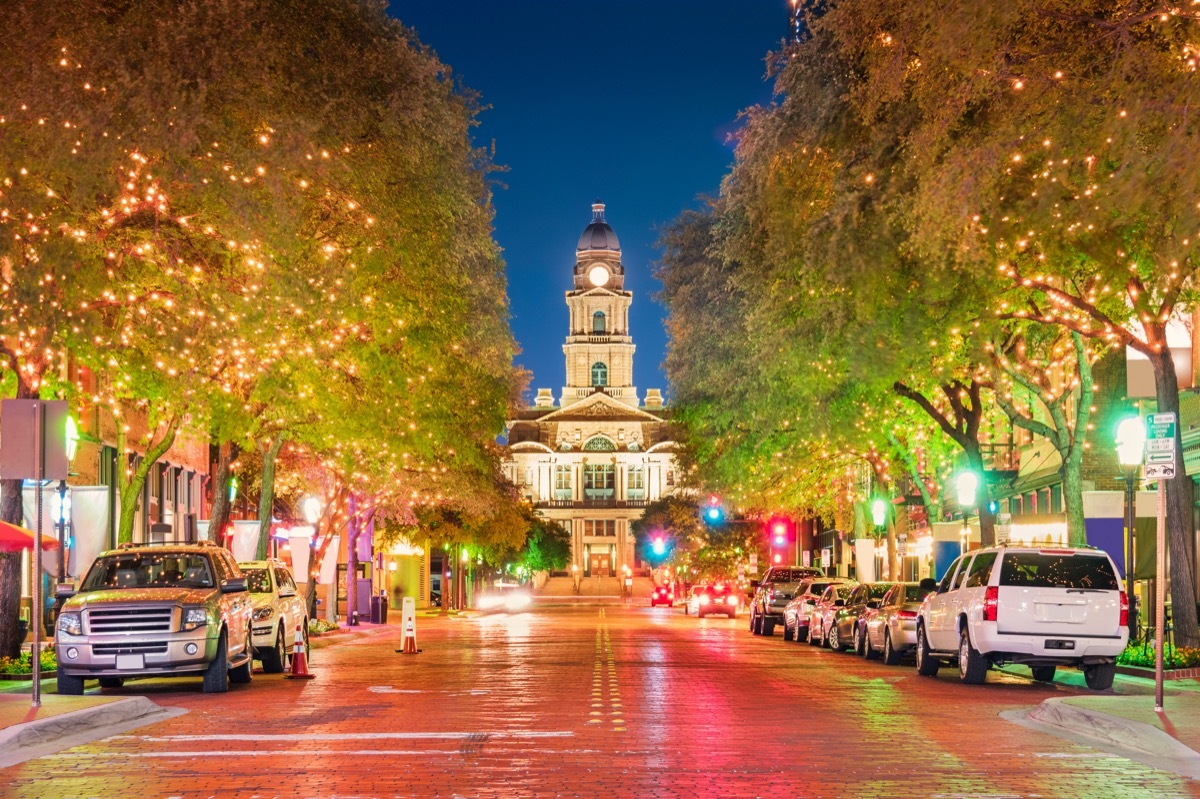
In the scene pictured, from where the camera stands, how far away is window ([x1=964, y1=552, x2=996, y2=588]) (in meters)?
23.5

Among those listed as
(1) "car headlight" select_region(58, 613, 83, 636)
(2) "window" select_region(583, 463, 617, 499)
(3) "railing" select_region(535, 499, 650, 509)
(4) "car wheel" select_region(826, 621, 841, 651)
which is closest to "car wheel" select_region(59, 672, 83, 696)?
(1) "car headlight" select_region(58, 613, 83, 636)

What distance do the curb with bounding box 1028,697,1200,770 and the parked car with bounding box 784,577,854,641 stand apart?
21.4m

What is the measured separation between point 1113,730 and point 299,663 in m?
13.7

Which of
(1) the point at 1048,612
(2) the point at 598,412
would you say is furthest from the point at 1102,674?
(2) the point at 598,412

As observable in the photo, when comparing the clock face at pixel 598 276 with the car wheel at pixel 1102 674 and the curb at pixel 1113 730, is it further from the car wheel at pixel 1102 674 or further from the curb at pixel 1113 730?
the curb at pixel 1113 730

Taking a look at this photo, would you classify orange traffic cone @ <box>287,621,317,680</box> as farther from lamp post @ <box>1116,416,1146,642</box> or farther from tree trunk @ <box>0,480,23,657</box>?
lamp post @ <box>1116,416,1146,642</box>

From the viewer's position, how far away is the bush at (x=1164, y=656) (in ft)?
78.6

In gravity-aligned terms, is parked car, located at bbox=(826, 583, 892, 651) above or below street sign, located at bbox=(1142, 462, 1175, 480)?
below

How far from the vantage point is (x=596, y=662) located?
28297mm

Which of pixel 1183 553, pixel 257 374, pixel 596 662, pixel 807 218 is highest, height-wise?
pixel 807 218

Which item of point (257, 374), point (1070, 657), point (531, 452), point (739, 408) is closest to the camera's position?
point (1070, 657)

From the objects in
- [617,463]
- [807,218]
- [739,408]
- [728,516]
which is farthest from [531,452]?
[807,218]

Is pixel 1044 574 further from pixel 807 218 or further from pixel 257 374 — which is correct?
pixel 257 374

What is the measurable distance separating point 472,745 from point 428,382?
20.4 m
